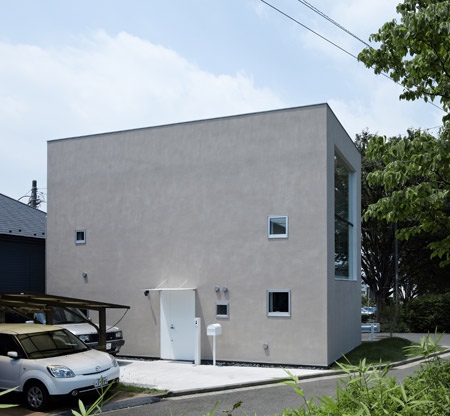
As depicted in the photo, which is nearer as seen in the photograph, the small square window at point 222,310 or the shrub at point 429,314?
the small square window at point 222,310

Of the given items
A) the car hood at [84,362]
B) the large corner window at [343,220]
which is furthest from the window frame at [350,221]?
the car hood at [84,362]

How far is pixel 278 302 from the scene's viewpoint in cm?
1653

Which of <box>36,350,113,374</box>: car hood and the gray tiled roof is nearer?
<box>36,350,113,374</box>: car hood

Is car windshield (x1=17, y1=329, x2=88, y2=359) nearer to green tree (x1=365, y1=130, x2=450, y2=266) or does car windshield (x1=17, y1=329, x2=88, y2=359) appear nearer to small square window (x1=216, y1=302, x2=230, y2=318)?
small square window (x1=216, y1=302, x2=230, y2=318)

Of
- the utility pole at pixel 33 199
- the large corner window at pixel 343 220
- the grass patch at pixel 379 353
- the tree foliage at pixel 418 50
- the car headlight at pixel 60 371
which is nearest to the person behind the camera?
the tree foliage at pixel 418 50

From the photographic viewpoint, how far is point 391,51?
26.8ft

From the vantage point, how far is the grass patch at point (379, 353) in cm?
1700

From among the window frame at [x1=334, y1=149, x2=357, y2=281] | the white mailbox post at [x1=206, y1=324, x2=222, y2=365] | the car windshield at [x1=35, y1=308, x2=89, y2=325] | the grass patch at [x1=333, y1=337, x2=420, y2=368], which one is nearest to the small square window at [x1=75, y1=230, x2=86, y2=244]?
the car windshield at [x1=35, y1=308, x2=89, y2=325]

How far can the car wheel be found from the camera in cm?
1070

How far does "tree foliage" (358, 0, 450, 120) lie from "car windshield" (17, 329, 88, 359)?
8.08 m

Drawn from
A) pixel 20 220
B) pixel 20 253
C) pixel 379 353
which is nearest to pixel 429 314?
pixel 379 353

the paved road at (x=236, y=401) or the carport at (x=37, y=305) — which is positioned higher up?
the carport at (x=37, y=305)

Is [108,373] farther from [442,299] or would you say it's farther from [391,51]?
[442,299]

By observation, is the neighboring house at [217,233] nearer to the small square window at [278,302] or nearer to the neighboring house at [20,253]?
the small square window at [278,302]
